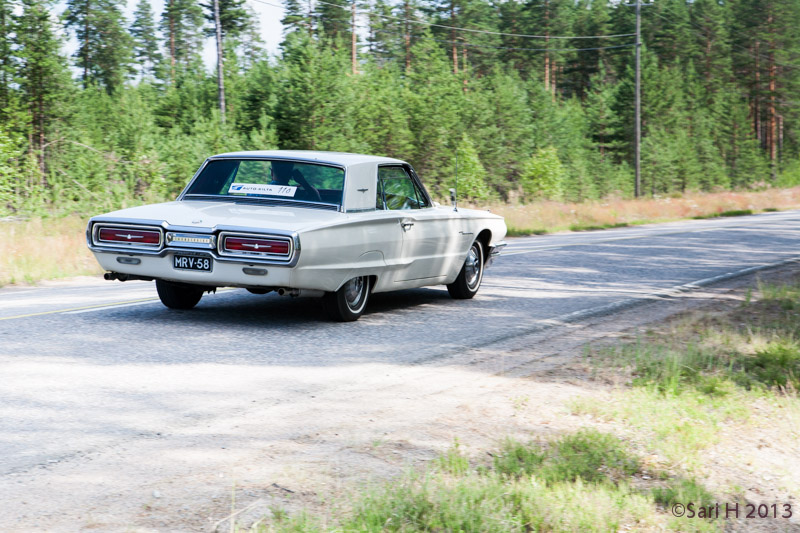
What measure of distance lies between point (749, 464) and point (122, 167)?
23.8 metres

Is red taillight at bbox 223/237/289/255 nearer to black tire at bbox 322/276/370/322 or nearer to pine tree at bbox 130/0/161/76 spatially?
black tire at bbox 322/276/370/322

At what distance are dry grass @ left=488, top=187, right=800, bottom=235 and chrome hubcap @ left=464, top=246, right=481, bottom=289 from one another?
45.0ft

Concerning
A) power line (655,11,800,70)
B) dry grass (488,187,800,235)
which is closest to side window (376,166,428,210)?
dry grass (488,187,800,235)

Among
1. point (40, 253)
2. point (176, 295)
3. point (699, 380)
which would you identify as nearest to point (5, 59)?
point (40, 253)

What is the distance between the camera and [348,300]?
27.3 ft

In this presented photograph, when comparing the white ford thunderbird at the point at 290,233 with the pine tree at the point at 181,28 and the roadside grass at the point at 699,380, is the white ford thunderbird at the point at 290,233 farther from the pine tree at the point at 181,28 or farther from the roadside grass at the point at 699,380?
the pine tree at the point at 181,28

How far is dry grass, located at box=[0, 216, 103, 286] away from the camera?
12.5m

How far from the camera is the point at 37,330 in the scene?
7.53 m

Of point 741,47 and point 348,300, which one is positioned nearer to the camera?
point 348,300

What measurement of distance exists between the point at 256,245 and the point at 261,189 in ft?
4.16

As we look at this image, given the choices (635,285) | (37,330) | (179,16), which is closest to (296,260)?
(37,330)

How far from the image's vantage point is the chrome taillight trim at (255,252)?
7.22 metres

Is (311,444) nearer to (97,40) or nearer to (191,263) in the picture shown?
(191,263)

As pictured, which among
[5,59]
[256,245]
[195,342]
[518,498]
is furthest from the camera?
[5,59]
